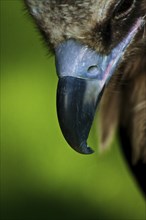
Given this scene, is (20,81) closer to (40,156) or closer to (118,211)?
(40,156)

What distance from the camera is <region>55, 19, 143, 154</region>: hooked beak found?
2338mm

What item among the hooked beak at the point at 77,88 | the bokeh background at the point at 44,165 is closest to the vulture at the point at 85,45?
the hooked beak at the point at 77,88

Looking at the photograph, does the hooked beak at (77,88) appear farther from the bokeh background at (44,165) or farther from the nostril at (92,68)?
the bokeh background at (44,165)

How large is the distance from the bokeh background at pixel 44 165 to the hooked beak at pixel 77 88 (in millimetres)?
1380

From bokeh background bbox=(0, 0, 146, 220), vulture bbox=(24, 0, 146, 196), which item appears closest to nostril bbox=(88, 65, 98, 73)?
vulture bbox=(24, 0, 146, 196)

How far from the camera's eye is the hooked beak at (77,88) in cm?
234

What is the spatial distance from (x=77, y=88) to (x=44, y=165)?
174 centimetres

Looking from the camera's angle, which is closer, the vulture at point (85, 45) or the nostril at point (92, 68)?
the vulture at point (85, 45)

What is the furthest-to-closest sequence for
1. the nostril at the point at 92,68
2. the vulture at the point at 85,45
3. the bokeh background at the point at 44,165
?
the bokeh background at the point at 44,165 → the nostril at the point at 92,68 → the vulture at the point at 85,45

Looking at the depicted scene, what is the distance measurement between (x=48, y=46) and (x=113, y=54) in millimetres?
174

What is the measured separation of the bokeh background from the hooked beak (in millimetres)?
1380

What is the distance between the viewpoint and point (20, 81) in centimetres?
426

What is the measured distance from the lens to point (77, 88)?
2.34 metres

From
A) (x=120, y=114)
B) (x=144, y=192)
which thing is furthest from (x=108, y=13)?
(x=144, y=192)
